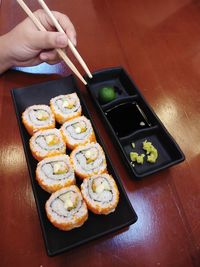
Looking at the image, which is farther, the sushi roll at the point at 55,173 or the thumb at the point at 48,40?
the thumb at the point at 48,40

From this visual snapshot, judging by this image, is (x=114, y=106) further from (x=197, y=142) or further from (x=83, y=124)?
(x=197, y=142)

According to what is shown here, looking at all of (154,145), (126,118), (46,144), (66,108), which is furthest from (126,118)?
(46,144)

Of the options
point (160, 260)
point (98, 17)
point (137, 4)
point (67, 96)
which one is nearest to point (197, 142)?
point (160, 260)

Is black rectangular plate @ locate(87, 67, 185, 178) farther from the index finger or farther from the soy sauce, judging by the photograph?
the index finger

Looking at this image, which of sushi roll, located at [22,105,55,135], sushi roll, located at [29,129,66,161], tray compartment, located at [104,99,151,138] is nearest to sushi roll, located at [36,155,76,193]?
sushi roll, located at [29,129,66,161]

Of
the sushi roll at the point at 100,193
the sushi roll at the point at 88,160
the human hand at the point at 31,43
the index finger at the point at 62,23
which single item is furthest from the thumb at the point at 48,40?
the sushi roll at the point at 100,193

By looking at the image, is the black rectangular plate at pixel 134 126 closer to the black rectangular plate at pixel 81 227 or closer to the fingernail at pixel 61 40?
the black rectangular plate at pixel 81 227
